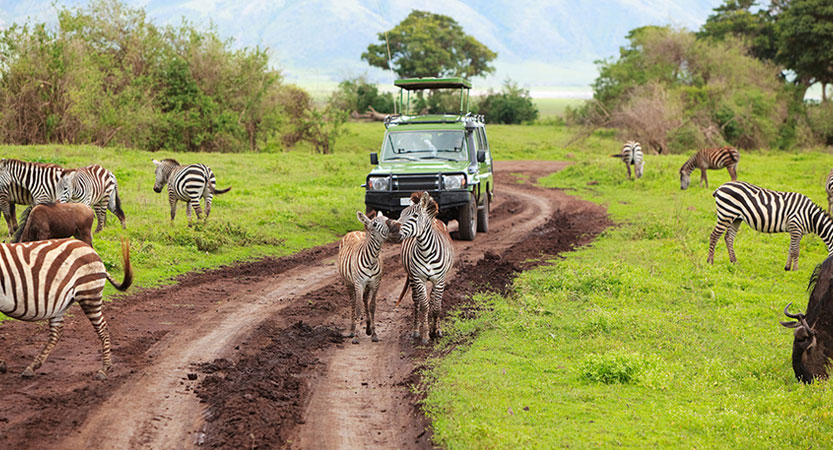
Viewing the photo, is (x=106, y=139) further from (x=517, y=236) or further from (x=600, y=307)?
(x=600, y=307)

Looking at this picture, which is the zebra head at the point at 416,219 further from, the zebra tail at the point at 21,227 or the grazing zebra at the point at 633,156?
the grazing zebra at the point at 633,156

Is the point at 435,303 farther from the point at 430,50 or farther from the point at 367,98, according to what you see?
the point at 430,50

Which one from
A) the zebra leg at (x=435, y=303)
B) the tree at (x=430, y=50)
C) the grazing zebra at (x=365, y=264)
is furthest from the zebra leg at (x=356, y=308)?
the tree at (x=430, y=50)

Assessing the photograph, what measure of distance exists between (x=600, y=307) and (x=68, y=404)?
701cm

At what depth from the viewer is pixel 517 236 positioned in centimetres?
1803

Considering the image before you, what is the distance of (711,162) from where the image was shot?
26531 mm

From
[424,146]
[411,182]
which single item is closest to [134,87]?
[424,146]

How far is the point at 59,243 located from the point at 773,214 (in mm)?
11935

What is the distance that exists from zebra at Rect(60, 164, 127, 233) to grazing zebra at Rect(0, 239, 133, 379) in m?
7.81

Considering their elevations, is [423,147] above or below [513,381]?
above

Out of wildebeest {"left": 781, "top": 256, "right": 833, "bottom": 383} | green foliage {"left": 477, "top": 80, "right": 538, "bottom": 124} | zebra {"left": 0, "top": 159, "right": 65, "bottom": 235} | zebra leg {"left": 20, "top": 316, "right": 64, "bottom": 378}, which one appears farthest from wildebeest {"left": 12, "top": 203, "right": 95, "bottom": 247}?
green foliage {"left": 477, "top": 80, "right": 538, "bottom": 124}

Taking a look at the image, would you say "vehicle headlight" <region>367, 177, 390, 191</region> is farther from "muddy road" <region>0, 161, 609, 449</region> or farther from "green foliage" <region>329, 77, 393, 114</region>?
"green foliage" <region>329, 77, 393, 114</region>

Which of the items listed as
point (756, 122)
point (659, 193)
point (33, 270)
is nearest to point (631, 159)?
point (659, 193)

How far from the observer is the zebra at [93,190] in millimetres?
15258
